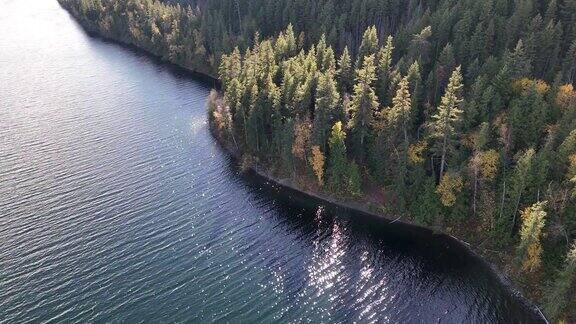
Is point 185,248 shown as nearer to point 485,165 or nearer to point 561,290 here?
point 485,165

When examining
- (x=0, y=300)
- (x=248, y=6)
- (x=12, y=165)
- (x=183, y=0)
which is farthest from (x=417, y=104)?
(x=183, y=0)

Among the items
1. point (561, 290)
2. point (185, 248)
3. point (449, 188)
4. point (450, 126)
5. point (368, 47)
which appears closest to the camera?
point (561, 290)

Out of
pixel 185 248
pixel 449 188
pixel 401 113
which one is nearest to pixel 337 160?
pixel 401 113

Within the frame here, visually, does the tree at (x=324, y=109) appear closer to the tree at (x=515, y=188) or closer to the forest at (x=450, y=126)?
the forest at (x=450, y=126)

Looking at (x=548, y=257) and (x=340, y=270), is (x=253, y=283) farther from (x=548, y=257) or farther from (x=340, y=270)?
(x=548, y=257)

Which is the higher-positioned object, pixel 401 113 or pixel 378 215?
pixel 401 113

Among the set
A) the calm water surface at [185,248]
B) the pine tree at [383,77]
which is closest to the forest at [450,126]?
the pine tree at [383,77]
